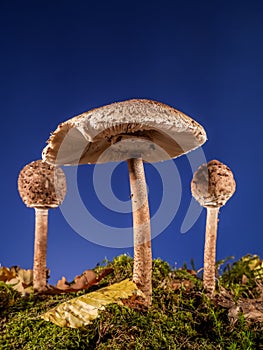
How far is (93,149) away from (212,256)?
1.16 meters

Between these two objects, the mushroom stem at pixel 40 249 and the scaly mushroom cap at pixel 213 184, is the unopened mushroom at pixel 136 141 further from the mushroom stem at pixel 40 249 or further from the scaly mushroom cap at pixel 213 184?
the mushroom stem at pixel 40 249

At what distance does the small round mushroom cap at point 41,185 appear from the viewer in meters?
3.12

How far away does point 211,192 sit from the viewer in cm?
297

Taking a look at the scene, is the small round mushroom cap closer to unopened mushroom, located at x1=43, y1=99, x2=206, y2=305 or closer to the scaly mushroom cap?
unopened mushroom, located at x1=43, y1=99, x2=206, y2=305

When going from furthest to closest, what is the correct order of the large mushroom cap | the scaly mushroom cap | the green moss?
the scaly mushroom cap < the green moss < the large mushroom cap

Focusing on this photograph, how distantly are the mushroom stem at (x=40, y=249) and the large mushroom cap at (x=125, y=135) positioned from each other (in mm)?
506

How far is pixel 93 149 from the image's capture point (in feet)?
9.92

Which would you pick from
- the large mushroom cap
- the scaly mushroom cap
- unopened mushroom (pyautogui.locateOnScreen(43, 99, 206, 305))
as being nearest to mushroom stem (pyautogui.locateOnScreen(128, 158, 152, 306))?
unopened mushroom (pyautogui.locateOnScreen(43, 99, 206, 305))

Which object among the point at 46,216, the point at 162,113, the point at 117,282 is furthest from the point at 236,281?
the point at 162,113

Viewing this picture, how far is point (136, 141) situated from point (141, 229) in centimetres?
58

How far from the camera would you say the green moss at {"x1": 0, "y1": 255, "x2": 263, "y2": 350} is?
242cm

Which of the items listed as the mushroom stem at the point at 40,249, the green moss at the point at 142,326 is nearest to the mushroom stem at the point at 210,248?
the green moss at the point at 142,326

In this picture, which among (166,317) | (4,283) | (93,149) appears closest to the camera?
(166,317)

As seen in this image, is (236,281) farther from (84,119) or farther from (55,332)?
(84,119)
